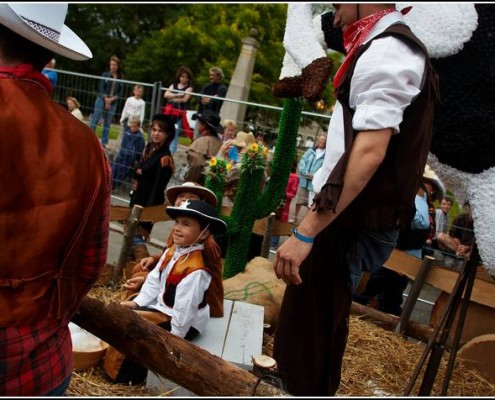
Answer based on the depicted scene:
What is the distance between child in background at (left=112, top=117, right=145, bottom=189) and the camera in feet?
22.2

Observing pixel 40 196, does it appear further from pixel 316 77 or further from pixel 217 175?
pixel 217 175

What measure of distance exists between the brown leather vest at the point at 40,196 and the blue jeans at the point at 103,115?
6535mm

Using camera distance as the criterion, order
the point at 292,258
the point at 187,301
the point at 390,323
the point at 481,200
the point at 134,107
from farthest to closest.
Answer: the point at 134,107, the point at 390,323, the point at 187,301, the point at 481,200, the point at 292,258

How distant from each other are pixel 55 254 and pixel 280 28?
1981cm

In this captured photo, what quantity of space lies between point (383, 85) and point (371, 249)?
0.65m

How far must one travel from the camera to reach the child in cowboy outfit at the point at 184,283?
2.92 metres

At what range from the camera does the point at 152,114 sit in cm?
682

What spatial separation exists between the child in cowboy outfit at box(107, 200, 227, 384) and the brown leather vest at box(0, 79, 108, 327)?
152 cm

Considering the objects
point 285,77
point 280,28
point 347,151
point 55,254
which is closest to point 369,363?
point 285,77

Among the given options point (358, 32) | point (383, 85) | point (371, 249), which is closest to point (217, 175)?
point (371, 249)

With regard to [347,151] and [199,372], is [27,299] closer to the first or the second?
[199,372]

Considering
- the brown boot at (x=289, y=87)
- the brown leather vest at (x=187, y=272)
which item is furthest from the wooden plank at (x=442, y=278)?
the brown boot at (x=289, y=87)

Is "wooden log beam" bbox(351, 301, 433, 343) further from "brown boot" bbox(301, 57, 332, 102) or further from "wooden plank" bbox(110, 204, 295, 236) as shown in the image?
"brown boot" bbox(301, 57, 332, 102)

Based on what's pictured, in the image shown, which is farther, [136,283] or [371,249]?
[136,283]
